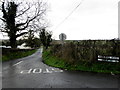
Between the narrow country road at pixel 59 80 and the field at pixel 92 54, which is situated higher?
the field at pixel 92 54

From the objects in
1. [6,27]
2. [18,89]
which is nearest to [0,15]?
[6,27]

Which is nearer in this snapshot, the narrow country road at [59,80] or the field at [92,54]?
the narrow country road at [59,80]

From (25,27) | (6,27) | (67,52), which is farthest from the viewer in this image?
(25,27)

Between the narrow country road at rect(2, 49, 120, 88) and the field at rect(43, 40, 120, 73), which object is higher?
the field at rect(43, 40, 120, 73)

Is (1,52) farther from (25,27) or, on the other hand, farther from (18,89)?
(18,89)

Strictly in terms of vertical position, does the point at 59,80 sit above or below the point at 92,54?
below

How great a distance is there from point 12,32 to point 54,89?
22.8 meters

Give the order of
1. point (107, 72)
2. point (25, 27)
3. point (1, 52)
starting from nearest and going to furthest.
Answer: point (107, 72) < point (1, 52) < point (25, 27)

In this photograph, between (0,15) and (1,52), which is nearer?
(1,52)

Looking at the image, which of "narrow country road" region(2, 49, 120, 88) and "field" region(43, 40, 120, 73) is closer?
"narrow country road" region(2, 49, 120, 88)

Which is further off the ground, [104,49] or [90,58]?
[104,49]

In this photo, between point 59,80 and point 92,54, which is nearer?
point 59,80

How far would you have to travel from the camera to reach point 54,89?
6.19 metres

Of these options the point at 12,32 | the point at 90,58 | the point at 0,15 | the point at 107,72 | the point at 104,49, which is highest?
the point at 0,15
